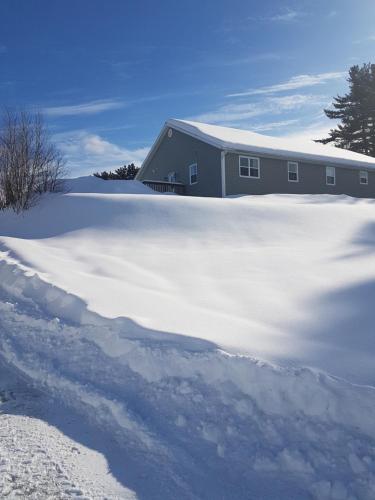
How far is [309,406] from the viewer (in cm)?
302

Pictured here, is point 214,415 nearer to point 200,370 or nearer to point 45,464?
point 200,370

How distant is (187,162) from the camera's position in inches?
831

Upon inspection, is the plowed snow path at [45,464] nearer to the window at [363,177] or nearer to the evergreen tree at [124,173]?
the window at [363,177]

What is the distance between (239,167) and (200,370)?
16.4m

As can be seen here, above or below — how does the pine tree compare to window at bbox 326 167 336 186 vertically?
above

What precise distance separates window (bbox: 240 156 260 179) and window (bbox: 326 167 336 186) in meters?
5.13

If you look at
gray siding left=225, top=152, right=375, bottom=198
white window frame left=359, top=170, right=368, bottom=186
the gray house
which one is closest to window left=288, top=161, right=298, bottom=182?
the gray house

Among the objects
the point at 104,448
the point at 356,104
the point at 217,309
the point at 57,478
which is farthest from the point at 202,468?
the point at 356,104

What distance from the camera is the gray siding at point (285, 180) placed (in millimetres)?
18844

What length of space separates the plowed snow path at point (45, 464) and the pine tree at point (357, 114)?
47757 millimetres

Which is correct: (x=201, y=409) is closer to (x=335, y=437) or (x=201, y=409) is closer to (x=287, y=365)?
(x=287, y=365)

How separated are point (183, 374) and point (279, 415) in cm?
93

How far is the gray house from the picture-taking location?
18750 mm

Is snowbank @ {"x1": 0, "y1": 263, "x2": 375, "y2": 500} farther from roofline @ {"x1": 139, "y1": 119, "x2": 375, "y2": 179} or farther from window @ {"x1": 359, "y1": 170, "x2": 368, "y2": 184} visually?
window @ {"x1": 359, "y1": 170, "x2": 368, "y2": 184}
